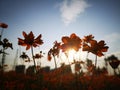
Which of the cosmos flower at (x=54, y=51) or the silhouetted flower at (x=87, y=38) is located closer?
the cosmos flower at (x=54, y=51)

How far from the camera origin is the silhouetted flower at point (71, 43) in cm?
459

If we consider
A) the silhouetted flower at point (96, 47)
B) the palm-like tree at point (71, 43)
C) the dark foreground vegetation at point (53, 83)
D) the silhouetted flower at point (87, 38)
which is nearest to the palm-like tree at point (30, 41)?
the palm-like tree at point (71, 43)

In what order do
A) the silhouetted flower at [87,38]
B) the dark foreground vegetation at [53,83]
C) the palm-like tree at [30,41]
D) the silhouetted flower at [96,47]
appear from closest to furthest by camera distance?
the silhouetted flower at [96,47], the palm-like tree at [30,41], the dark foreground vegetation at [53,83], the silhouetted flower at [87,38]

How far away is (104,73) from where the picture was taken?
1012 centimetres

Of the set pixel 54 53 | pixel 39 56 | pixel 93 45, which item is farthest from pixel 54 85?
pixel 39 56

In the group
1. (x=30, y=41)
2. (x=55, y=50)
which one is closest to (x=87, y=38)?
(x=55, y=50)

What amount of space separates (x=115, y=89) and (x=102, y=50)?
257cm

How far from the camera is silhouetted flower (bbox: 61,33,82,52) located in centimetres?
459

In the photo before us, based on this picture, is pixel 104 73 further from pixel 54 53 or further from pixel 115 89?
pixel 54 53

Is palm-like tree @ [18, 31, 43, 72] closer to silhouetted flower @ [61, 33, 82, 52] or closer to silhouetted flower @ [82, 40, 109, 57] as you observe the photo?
silhouetted flower @ [61, 33, 82, 52]

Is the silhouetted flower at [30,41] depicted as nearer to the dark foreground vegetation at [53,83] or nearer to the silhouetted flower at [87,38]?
the dark foreground vegetation at [53,83]

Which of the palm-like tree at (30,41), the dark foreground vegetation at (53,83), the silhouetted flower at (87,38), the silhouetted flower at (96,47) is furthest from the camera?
the silhouetted flower at (87,38)

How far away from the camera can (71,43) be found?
4668 millimetres

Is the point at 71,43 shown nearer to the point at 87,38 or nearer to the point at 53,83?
the point at 53,83
